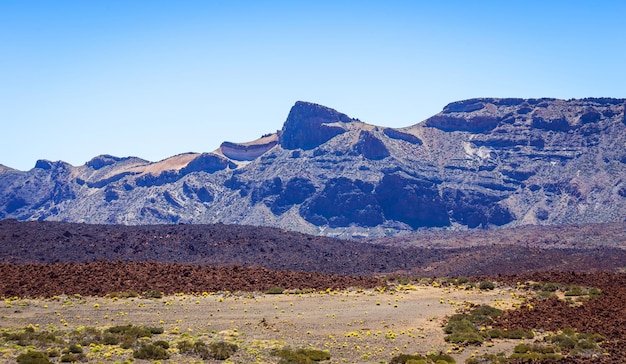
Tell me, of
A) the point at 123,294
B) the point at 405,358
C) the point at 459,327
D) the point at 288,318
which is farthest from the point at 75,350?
the point at 459,327

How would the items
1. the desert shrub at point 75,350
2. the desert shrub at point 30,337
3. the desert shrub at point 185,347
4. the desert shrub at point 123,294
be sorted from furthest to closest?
the desert shrub at point 123,294
the desert shrub at point 185,347
the desert shrub at point 30,337
the desert shrub at point 75,350

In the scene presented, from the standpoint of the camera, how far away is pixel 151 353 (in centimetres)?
2825

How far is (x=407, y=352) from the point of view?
2997 centimetres

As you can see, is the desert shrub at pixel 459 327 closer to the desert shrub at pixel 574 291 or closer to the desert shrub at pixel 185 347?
the desert shrub at pixel 574 291

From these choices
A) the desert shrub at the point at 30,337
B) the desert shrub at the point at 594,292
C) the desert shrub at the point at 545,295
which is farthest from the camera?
the desert shrub at the point at 545,295

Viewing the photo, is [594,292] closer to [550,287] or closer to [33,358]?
[550,287]

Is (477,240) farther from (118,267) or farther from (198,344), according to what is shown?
(198,344)

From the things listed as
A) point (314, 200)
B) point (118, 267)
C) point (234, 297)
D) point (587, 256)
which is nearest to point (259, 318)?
point (234, 297)

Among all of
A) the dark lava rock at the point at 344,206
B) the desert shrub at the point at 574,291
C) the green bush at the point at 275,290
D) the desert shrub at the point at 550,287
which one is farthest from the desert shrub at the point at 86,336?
the dark lava rock at the point at 344,206

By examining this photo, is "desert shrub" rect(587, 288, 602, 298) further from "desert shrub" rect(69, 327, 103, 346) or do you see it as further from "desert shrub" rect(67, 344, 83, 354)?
"desert shrub" rect(67, 344, 83, 354)

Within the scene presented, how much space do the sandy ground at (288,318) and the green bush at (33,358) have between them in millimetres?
672

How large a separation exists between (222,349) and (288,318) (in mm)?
7765

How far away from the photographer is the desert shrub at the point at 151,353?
28.0 meters

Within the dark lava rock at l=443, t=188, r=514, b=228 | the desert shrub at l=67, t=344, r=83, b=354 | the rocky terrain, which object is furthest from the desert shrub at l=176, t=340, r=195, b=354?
the dark lava rock at l=443, t=188, r=514, b=228
